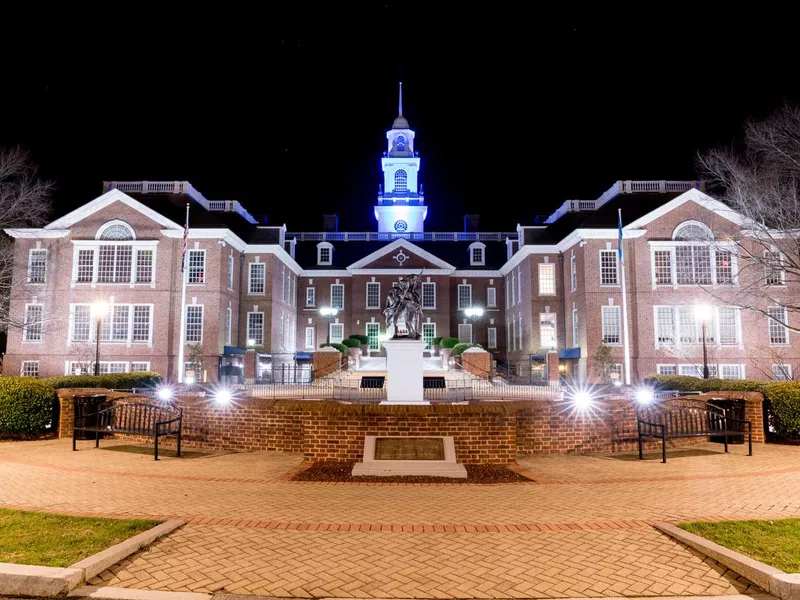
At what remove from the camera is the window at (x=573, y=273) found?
114ft

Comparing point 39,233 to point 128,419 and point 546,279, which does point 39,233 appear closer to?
point 128,419

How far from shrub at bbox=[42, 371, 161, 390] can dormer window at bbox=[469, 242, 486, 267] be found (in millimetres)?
32540

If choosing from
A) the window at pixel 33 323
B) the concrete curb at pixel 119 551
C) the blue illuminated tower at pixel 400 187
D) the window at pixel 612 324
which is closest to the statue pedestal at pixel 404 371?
the concrete curb at pixel 119 551

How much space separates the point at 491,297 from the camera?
48.3 metres

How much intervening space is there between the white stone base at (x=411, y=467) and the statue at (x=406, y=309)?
606cm

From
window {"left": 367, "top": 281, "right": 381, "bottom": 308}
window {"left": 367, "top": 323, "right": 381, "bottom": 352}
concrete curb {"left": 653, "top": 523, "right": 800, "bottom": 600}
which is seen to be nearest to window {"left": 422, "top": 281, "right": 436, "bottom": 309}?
window {"left": 367, "top": 281, "right": 381, "bottom": 308}

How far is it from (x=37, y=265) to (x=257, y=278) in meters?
13.8

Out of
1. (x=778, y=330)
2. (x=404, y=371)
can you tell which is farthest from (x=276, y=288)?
(x=778, y=330)

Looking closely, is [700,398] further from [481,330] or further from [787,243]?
[481,330]

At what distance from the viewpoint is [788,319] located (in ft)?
107

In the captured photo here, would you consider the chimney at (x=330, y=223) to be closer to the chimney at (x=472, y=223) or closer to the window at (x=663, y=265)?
the chimney at (x=472, y=223)

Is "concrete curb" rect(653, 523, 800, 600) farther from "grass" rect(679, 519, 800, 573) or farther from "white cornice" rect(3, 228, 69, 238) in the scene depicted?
"white cornice" rect(3, 228, 69, 238)

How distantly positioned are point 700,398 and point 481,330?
34642 millimetres

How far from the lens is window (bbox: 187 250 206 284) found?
34594mm
